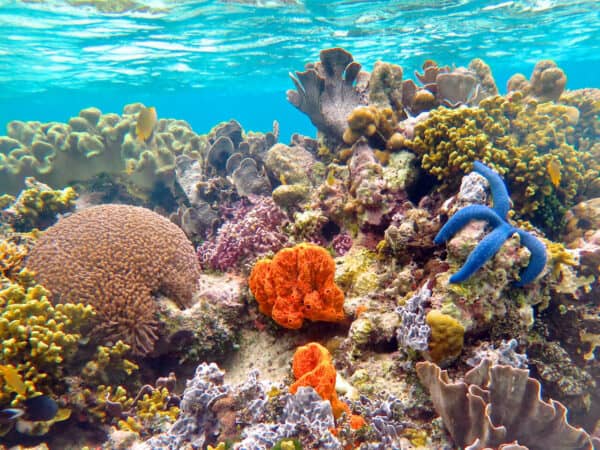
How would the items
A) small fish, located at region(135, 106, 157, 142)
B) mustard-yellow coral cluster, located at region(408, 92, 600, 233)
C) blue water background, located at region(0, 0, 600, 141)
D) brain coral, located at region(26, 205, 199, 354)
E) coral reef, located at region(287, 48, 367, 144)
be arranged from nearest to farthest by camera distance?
brain coral, located at region(26, 205, 199, 354) → mustard-yellow coral cluster, located at region(408, 92, 600, 233) → small fish, located at region(135, 106, 157, 142) → coral reef, located at region(287, 48, 367, 144) → blue water background, located at region(0, 0, 600, 141)

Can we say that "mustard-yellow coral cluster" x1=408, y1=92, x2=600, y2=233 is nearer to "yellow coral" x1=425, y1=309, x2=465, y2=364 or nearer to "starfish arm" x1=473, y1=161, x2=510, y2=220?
"starfish arm" x1=473, y1=161, x2=510, y2=220

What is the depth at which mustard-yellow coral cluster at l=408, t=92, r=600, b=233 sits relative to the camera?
4328 millimetres

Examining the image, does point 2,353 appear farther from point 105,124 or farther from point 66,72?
point 66,72

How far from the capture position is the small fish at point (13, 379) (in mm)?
2521

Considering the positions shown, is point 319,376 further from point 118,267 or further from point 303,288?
point 118,267

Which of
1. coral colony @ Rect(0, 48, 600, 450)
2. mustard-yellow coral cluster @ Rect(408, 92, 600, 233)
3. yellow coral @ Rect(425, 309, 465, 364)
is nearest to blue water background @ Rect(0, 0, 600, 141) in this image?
coral colony @ Rect(0, 48, 600, 450)

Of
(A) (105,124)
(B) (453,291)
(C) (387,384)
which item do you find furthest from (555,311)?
(A) (105,124)

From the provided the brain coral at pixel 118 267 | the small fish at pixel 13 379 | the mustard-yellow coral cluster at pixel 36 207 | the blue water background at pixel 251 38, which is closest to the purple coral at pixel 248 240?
the brain coral at pixel 118 267

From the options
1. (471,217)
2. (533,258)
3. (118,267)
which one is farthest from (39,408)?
(533,258)

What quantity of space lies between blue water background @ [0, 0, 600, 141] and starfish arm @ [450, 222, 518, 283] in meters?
16.3

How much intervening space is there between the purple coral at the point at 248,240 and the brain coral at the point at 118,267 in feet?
1.43

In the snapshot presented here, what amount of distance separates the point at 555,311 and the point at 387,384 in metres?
2.06

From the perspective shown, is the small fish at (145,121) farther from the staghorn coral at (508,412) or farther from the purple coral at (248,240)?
the staghorn coral at (508,412)

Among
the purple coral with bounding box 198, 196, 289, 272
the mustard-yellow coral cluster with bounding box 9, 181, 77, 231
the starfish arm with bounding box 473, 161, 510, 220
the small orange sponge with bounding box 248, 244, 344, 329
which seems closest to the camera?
the starfish arm with bounding box 473, 161, 510, 220
